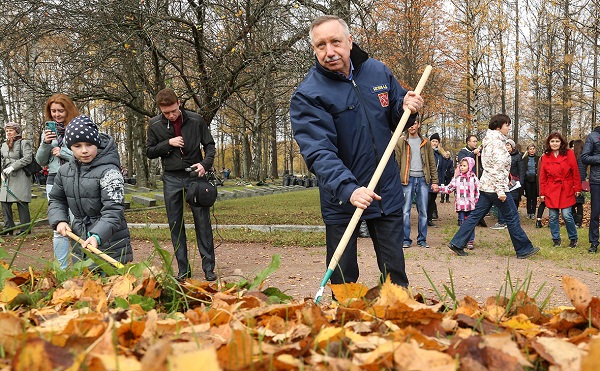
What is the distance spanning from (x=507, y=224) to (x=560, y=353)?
6.71 metres

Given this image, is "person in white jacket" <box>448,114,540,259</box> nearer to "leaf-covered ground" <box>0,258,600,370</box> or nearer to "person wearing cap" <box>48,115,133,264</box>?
"person wearing cap" <box>48,115,133,264</box>

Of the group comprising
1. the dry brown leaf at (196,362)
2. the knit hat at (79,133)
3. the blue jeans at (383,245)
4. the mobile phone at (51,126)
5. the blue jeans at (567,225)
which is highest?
the mobile phone at (51,126)

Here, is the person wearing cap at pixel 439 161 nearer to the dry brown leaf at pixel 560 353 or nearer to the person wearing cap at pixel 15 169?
the person wearing cap at pixel 15 169

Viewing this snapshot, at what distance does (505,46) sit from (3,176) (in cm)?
2924

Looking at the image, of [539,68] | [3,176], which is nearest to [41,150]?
[3,176]

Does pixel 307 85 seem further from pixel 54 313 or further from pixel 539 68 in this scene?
pixel 539 68

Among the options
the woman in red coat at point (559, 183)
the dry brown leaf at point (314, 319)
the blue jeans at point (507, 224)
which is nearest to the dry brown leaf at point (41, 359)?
the dry brown leaf at point (314, 319)

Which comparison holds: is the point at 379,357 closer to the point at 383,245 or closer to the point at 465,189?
the point at 383,245

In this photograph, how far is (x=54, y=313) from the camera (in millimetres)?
1798

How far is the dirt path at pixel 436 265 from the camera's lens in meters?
5.66

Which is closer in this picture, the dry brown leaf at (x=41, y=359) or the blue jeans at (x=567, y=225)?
the dry brown leaf at (x=41, y=359)

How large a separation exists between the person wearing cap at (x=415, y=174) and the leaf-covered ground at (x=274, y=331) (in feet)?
22.4

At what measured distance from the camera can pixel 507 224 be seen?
24.8ft

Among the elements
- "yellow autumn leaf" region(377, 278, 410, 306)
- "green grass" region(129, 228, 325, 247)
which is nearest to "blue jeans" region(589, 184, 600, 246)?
"green grass" region(129, 228, 325, 247)
